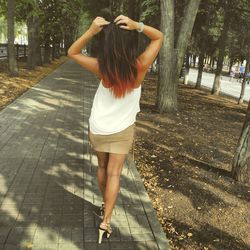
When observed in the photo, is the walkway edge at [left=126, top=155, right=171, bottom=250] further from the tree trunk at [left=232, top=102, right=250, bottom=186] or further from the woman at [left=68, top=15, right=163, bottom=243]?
the tree trunk at [left=232, top=102, right=250, bottom=186]

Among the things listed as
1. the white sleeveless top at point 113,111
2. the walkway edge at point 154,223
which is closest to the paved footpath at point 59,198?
the walkway edge at point 154,223

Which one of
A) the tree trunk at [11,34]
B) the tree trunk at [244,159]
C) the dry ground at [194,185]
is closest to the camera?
the dry ground at [194,185]

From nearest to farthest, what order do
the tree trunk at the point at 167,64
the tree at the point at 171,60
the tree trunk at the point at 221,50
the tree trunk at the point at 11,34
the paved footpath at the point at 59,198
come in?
the paved footpath at the point at 59,198
the tree trunk at the point at 167,64
the tree at the point at 171,60
the tree trunk at the point at 221,50
the tree trunk at the point at 11,34

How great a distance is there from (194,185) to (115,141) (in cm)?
227

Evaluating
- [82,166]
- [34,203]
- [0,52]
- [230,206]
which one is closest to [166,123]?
[82,166]

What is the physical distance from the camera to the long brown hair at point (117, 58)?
3.01 meters

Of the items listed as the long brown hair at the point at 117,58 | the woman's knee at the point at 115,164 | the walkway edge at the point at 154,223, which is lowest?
the walkway edge at the point at 154,223

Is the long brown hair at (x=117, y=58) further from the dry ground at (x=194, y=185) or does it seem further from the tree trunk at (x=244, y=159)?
the tree trunk at (x=244, y=159)

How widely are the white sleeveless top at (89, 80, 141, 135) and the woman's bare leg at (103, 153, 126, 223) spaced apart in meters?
0.29

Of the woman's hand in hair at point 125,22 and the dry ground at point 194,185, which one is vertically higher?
the woman's hand in hair at point 125,22

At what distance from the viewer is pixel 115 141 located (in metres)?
3.36

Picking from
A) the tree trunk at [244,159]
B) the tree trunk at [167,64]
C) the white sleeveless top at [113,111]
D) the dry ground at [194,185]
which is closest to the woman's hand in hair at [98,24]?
the white sleeveless top at [113,111]

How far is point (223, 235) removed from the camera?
4.01 meters

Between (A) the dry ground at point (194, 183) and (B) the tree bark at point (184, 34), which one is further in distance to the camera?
(B) the tree bark at point (184, 34)
